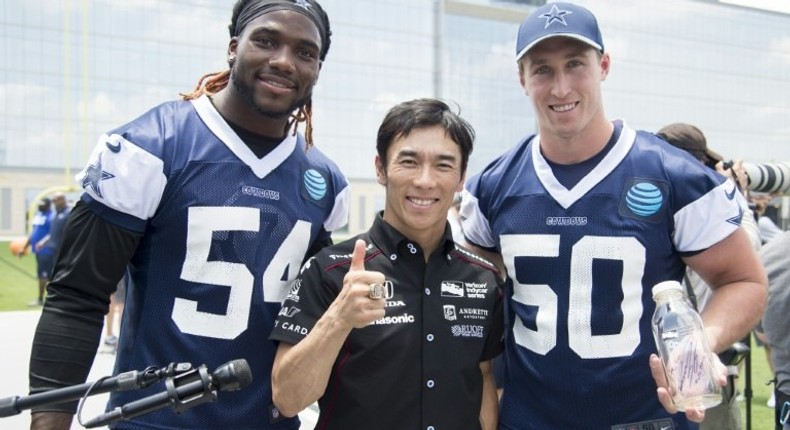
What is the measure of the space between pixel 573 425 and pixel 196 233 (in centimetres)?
145

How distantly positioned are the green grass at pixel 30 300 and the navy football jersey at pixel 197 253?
560 centimetres

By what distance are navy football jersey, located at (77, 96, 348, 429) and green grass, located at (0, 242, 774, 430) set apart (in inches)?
221

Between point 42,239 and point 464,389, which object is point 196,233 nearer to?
point 464,389

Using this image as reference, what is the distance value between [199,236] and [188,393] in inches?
33.7

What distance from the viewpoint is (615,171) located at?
8.31 ft

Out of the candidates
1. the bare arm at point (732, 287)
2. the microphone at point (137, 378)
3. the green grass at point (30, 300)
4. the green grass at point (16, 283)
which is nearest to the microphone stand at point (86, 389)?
the microphone at point (137, 378)

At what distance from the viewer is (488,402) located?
255 cm

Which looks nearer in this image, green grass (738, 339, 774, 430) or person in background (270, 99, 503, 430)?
person in background (270, 99, 503, 430)

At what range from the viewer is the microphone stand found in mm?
1614

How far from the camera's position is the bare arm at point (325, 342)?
6.54 ft

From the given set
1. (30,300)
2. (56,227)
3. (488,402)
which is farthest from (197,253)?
(30,300)

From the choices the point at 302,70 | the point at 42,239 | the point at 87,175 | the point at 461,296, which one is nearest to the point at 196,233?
the point at 87,175

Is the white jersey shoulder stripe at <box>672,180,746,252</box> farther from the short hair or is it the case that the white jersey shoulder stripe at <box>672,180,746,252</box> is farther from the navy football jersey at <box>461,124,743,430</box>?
the short hair

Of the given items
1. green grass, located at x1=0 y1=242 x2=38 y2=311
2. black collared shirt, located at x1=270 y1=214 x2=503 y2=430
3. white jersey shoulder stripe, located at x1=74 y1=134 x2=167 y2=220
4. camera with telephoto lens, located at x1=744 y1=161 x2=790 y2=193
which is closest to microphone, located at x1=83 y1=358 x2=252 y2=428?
black collared shirt, located at x1=270 y1=214 x2=503 y2=430
